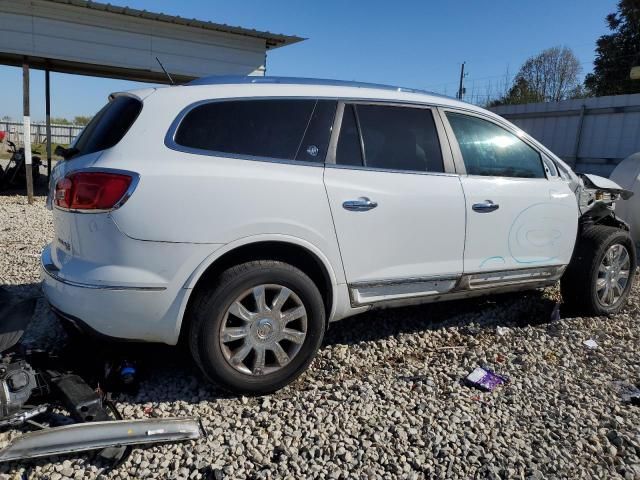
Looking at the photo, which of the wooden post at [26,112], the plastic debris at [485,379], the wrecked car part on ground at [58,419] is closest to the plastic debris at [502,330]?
the plastic debris at [485,379]

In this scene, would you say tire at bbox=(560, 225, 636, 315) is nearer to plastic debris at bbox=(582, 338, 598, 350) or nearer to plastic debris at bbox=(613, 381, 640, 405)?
plastic debris at bbox=(582, 338, 598, 350)

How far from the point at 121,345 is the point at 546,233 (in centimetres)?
331

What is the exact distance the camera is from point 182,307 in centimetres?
283

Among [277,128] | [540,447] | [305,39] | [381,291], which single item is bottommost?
[540,447]

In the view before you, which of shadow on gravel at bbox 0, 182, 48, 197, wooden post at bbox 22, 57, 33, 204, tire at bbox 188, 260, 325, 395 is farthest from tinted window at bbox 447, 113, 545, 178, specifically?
shadow on gravel at bbox 0, 182, 48, 197

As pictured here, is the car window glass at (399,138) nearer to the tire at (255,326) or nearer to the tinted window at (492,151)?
the tinted window at (492,151)

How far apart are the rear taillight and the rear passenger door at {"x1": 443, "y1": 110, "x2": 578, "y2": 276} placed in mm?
2277

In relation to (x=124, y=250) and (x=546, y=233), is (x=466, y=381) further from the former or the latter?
(x=124, y=250)

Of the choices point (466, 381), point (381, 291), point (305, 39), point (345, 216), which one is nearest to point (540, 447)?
point (466, 381)

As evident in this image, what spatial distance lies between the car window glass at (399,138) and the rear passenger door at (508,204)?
0.19 meters

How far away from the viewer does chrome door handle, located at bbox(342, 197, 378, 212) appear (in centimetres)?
319

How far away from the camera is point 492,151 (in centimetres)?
398

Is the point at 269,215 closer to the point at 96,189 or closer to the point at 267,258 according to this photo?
the point at 267,258

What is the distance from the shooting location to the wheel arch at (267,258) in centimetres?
285
